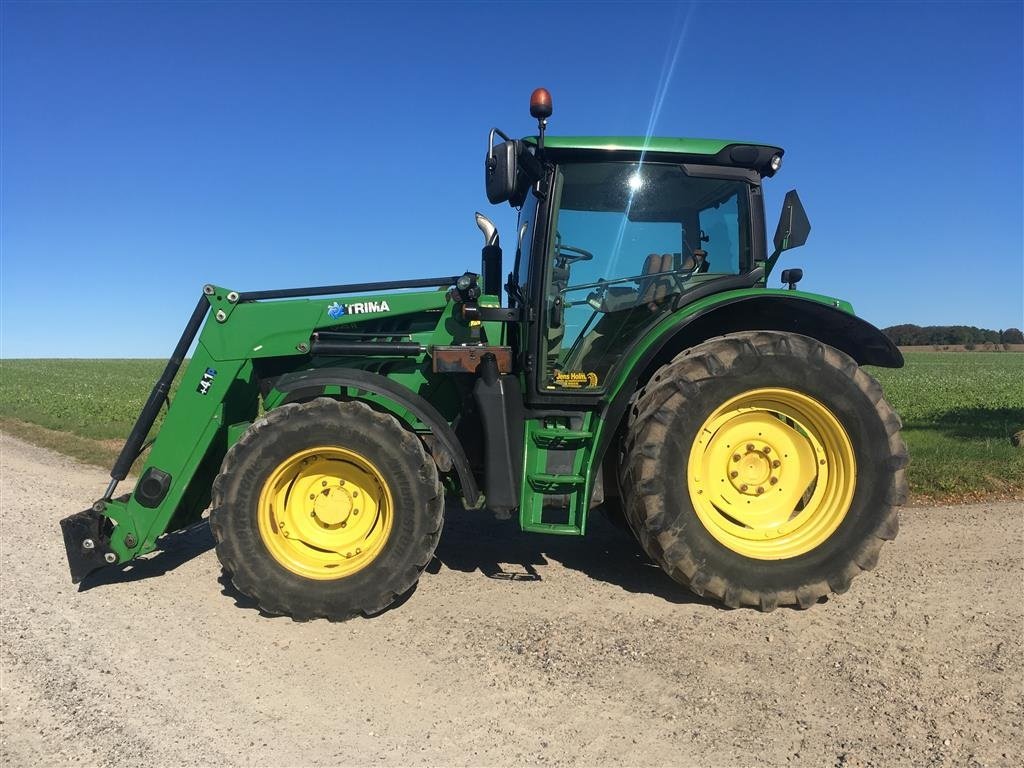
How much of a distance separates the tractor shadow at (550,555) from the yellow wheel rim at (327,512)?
70 centimetres

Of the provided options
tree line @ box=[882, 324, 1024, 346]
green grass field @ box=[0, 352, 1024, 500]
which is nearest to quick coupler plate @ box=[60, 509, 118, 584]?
green grass field @ box=[0, 352, 1024, 500]

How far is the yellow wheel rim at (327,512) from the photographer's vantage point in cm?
374

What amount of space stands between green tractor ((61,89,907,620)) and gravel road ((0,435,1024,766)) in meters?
0.30

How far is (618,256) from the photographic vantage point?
13.3 feet

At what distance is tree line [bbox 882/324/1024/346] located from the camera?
7306 cm

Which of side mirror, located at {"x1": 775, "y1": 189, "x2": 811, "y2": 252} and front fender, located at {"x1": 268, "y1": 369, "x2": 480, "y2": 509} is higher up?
side mirror, located at {"x1": 775, "y1": 189, "x2": 811, "y2": 252}

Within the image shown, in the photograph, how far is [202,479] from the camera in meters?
4.22

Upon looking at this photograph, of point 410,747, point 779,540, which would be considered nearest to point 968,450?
point 779,540

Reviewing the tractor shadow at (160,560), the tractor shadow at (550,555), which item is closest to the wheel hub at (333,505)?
the tractor shadow at (550,555)

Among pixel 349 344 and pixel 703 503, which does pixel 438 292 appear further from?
pixel 703 503

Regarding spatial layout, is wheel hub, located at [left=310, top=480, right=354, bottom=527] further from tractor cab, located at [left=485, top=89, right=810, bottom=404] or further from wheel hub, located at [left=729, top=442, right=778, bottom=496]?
wheel hub, located at [left=729, top=442, right=778, bottom=496]

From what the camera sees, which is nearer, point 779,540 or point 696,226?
point 779,540

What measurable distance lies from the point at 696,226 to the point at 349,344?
2338 millimetres

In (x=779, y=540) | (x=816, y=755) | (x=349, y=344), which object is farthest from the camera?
(x=349, y=344)
